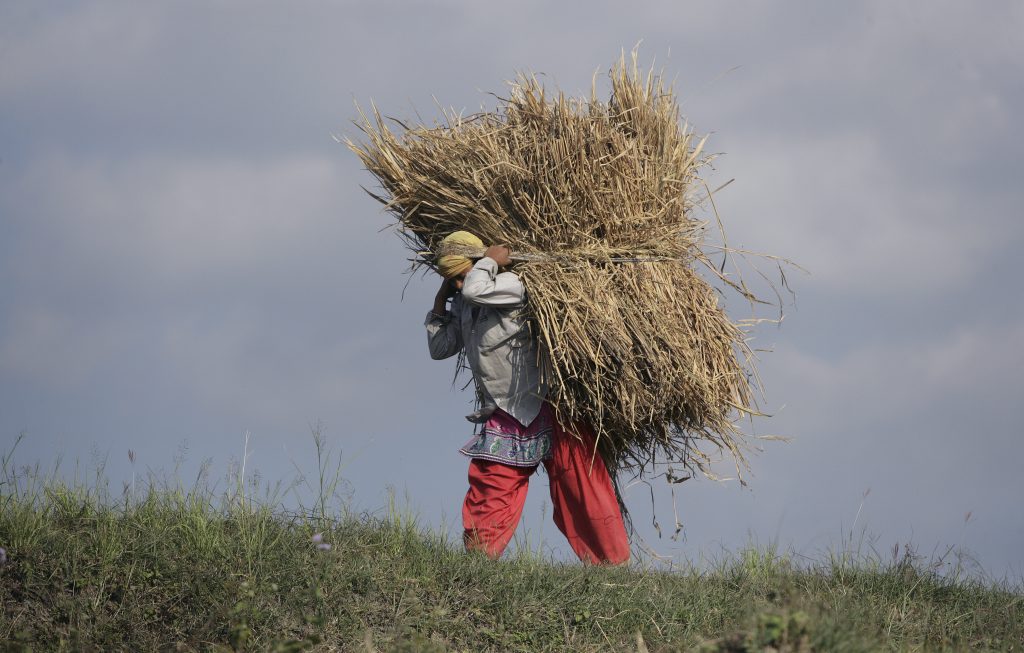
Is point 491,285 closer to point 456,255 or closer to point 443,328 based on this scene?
point 456,255

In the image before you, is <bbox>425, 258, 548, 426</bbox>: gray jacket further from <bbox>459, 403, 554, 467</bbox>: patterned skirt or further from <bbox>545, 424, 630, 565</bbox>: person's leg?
<bbox>545, 424, 630, 565</bbox>: person's leg

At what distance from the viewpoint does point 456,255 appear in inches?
191

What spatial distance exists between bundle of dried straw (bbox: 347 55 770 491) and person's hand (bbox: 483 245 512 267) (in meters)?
0.07

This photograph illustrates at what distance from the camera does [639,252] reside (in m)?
4.90

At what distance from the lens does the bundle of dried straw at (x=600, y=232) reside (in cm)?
475

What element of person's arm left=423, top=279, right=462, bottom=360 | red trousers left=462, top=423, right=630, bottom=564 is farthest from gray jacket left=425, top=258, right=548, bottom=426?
red trousers left=462, top=423, right=630, bottom=564

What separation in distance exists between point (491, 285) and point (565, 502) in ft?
4.01

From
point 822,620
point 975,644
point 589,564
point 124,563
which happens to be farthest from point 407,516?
point 975,644

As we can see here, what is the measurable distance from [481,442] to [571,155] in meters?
1.45

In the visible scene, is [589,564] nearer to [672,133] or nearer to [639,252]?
[639,252]

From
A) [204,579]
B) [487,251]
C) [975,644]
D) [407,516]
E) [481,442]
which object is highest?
[487,251]

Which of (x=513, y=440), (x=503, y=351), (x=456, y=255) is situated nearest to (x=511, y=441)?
(x=513, y=440)

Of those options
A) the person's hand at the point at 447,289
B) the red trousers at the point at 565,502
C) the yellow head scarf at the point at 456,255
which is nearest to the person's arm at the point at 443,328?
the person's hand at the point at 447,289

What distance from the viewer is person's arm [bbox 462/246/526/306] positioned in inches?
185
